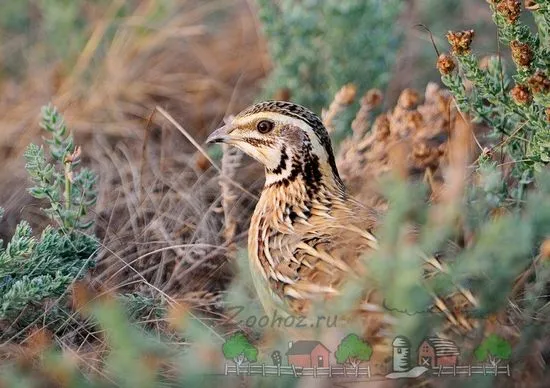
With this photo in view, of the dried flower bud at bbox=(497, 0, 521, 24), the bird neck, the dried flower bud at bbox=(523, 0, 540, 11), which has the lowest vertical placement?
the bird neck

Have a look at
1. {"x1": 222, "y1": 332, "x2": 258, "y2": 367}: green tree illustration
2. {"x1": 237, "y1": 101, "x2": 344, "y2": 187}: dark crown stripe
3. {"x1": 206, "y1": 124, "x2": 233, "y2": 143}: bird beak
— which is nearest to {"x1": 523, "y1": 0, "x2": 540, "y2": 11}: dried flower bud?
{"x1": 237, "y1": 101, "x2": 344, "y2": 187}: dark crown stripe

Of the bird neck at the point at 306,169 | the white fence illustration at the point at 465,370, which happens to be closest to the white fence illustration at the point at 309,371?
the white fence illustration at the point at 465,370

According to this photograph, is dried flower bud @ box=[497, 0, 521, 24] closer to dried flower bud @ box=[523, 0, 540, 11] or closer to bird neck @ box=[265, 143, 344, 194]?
dried flower bud @ box=[523, 0, 540, 11]

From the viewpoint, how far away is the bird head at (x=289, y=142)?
3836 millimetres

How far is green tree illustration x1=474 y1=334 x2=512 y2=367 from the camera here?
2711 mm

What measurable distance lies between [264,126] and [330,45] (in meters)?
1.87

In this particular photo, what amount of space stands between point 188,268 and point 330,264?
110 cm

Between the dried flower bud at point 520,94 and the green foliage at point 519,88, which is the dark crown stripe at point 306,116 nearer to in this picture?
the green foliage at point 519,88

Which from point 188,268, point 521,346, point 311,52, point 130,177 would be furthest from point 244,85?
→ point 521,346

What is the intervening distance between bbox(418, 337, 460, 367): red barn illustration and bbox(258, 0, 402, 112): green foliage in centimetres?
296

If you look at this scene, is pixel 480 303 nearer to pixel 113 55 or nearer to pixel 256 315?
pixel 256 315

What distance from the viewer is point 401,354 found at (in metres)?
2.70

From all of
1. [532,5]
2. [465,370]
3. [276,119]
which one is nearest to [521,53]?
[532,5]

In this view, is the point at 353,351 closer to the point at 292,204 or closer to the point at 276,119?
the point at 292,204
